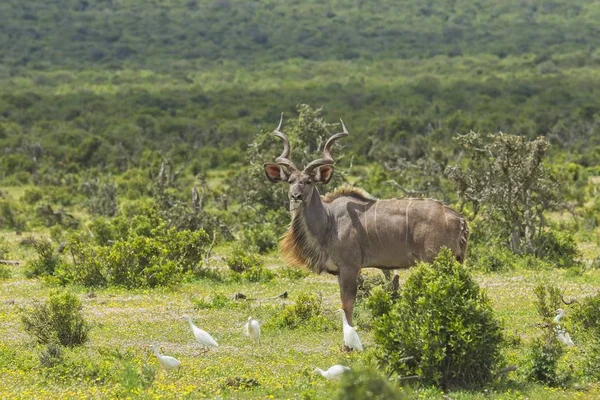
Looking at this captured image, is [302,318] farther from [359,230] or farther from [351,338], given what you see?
[351,338]

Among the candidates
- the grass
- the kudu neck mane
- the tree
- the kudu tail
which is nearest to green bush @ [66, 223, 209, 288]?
the grass

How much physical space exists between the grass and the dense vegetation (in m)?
0.04

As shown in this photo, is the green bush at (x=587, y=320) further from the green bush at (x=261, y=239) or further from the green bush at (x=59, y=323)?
the green bush at (x=261, y=239)

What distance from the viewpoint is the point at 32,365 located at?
1085 centimetres

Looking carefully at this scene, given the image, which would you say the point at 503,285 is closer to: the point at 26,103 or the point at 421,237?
the point at 421,237

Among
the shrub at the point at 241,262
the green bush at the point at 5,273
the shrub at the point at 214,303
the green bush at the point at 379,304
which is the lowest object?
the shrub at the point at 241,262

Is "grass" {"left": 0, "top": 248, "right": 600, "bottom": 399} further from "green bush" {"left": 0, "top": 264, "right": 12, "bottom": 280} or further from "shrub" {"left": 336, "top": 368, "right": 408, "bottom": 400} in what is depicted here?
"shrub" {"left": 336, "top": 368, "right": 408, "bottom": 400}

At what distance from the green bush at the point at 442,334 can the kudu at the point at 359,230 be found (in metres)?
2.12

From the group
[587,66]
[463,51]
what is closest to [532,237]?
[587,66]

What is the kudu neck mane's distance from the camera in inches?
492

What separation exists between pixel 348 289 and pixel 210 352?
1822mm

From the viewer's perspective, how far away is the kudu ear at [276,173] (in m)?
12.6

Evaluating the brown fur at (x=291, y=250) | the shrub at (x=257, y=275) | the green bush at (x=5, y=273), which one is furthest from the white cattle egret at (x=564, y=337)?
the green bush at (x=5, y=273)

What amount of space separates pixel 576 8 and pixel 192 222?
4924 inches
